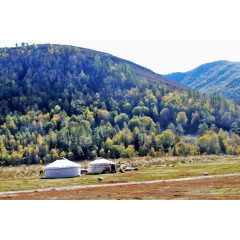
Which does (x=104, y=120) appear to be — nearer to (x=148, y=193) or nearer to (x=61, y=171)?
(x=61, y=171)

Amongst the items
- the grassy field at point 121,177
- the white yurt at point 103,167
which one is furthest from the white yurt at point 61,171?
the white yurt at point 103,167

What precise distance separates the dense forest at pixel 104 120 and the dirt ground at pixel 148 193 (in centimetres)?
6916

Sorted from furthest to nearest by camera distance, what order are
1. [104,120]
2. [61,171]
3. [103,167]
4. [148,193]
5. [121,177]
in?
1. [104,120]
2. [103,167]
3. [61,171]
4. [121,177]
5. [148,193]

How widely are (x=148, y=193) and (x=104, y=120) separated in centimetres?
12814

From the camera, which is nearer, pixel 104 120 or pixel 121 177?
pixel 121 177

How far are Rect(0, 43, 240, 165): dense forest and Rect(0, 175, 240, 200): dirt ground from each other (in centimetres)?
6916

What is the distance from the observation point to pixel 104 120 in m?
156

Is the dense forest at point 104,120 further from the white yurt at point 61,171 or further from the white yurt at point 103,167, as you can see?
the white yurt at point 61,171

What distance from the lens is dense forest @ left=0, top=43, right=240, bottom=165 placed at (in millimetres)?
108438

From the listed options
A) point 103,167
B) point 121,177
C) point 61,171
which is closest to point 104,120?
point 103,167

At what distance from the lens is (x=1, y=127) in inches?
5591

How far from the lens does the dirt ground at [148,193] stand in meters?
25.8

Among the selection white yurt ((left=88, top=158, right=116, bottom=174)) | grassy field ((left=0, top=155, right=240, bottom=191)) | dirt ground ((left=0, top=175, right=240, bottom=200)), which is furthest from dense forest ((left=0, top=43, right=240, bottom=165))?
dirt ground ((left=0, top=175, right=240, bottom=200))

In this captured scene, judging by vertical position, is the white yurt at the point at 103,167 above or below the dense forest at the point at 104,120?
below
